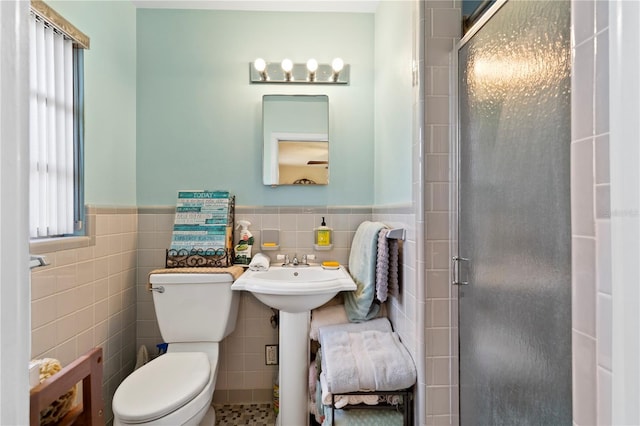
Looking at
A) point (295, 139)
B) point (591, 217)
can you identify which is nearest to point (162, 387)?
point (295, 139)

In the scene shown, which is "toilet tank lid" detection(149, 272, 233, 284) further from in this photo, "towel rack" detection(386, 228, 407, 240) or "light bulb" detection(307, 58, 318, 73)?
"light bulb" detection(307, 58, 318, 73)

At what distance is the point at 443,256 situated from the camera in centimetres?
126

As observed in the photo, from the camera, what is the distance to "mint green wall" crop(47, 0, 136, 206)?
1.55 m

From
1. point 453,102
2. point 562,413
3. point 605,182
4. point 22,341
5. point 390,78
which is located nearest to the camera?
point 22,341

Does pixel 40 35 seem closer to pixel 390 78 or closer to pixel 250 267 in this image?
pixel 250 267

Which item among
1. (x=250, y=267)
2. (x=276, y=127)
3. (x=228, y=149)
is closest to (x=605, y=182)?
(x=250, y=267)

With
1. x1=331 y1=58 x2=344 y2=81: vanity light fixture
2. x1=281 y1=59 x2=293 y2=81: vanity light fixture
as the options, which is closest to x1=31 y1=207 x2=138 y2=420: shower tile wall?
x1=281 y1=59 x2=293 y2=81: vanity light fixture

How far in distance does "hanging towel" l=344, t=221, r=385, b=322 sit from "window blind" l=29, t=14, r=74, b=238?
1368 mm

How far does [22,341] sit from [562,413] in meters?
1.01

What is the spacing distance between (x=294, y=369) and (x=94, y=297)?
1.04 m

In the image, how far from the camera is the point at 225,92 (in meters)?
1.98

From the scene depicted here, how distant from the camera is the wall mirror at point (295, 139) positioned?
6.48 feet

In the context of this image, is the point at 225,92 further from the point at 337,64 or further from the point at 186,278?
the point at 186,278

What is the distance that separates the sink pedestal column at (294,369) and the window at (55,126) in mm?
1108
